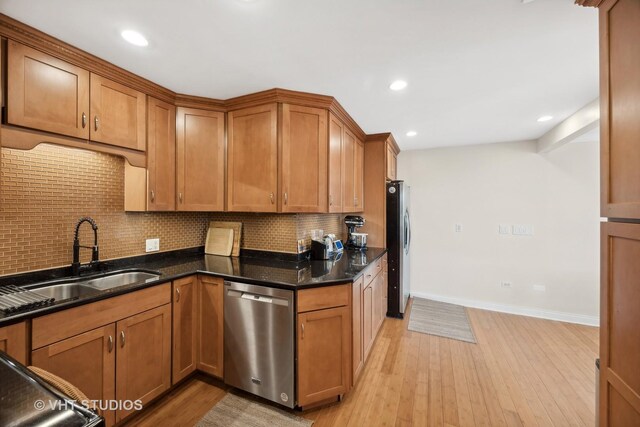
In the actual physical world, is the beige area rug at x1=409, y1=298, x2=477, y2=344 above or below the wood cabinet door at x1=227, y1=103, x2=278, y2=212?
below

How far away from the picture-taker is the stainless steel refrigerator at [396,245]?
3297 mm

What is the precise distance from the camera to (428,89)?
2.09 m

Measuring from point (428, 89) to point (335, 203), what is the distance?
Answer: 4.08ft

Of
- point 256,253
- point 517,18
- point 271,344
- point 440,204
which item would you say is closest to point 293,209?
point 256,253

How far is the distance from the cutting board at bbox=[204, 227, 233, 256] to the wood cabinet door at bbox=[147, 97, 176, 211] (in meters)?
0.59

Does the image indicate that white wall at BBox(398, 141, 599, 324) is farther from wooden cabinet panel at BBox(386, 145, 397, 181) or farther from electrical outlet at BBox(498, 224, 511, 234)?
wooden cabinet panel at BBox(386, 145, 397, 181)

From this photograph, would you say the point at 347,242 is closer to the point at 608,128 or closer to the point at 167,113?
the point at 167,113

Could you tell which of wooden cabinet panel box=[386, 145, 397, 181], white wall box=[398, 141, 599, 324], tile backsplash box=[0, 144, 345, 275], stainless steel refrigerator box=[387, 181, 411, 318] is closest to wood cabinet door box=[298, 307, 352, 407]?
tile backsplash box=[0, 144, 345, 275]

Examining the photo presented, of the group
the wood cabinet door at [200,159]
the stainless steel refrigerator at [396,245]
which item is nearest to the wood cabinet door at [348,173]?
the stainless steel refrigerator at [396,245]

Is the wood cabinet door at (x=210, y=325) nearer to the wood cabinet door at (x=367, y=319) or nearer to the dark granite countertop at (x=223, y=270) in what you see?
the dark granite countertop at (x=223, y=270)

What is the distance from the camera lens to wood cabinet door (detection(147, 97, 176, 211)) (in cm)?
208

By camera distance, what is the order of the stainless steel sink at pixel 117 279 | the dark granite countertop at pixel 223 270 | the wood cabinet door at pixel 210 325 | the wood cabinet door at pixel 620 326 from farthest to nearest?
the wood cabinet door at pixel 210 325 < the stainless steel sink at pixel 117 279 < the dark granite countertop at pixel 223 270 < the wood cabinet door at pixel 620 326

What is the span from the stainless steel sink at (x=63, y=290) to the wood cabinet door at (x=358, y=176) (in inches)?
97.2

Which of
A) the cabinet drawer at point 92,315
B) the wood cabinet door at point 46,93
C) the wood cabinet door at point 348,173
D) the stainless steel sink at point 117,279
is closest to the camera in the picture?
the cabinet drawer at point 92,315
